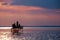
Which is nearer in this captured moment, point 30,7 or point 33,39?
point 33,39

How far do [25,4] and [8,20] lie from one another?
1.25 meters

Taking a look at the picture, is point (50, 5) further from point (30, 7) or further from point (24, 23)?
point (24, 23)

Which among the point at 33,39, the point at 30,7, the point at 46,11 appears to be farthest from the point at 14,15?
the point at 33,39

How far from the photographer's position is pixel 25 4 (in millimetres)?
9281

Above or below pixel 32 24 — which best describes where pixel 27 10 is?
above

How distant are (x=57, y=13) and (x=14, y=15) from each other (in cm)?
225

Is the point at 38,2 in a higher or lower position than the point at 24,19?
higher

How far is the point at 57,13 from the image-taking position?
934 centimetres

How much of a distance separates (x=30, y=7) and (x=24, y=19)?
28.3 inches

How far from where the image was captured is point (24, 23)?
9617 mm

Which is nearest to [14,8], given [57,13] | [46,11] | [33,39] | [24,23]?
[24,23]

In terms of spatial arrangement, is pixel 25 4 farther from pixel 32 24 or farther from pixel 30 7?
pixel 32 24

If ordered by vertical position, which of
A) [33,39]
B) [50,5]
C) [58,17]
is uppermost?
[50,5]

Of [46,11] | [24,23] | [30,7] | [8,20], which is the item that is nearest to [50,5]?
[46,11]
